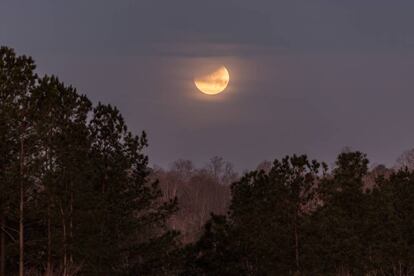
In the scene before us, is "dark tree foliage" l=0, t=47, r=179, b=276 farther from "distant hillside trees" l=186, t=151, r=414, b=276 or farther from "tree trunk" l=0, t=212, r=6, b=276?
"distant hillside trees" l=186, t=151, r=414, b=276

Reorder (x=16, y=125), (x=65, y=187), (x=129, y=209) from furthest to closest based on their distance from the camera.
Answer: (x=129, y=209)
(x=65, y=187)
(x=16, y=125)

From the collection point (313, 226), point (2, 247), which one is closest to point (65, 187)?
point (2, 247)

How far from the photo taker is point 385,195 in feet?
97.4

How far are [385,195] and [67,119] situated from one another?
15.3 metres

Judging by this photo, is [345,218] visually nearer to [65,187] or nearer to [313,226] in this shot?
[313,226]

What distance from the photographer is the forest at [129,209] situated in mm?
24562

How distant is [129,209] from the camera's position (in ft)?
111

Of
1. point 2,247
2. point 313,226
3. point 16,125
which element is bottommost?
point 2,247

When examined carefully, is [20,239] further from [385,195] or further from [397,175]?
[397,175]

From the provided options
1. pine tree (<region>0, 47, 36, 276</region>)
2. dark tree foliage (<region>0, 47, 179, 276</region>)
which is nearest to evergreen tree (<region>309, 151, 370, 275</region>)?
dark tree foliage (<region>0, 47, 179, 276</region>)

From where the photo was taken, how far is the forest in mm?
24562

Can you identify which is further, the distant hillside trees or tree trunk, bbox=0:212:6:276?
the distant hillside trees

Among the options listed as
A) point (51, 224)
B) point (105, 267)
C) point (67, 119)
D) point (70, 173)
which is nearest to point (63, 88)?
point (67, 119)

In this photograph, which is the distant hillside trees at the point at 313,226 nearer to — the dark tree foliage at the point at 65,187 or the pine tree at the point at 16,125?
the dark tree foliage at the point at 65,187
